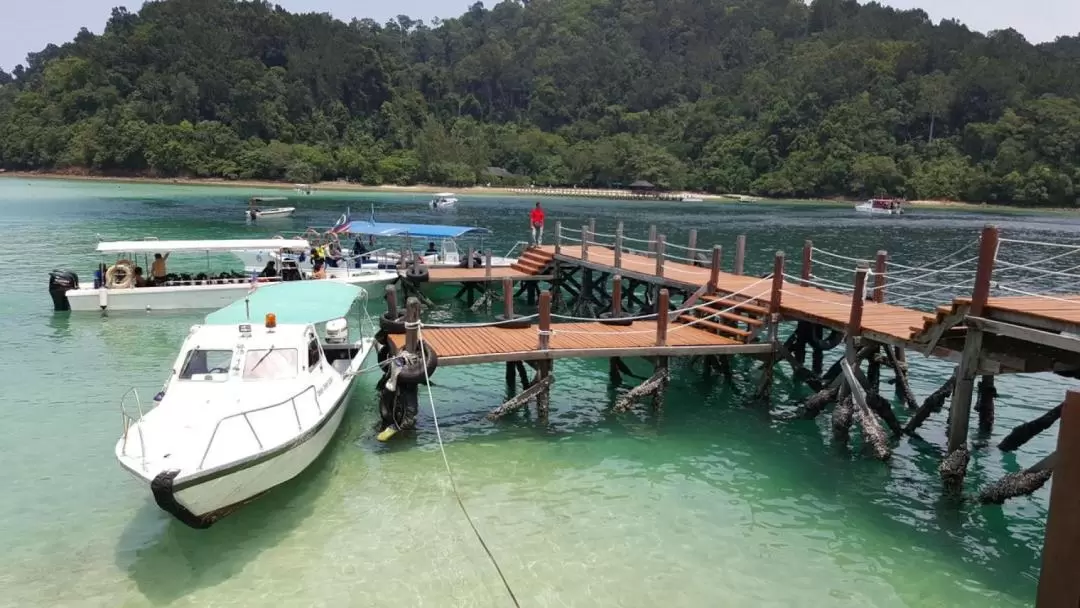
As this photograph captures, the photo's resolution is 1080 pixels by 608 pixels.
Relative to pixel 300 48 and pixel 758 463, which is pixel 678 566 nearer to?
pixel 758 463

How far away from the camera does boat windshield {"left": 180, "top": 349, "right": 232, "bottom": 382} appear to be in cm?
1320

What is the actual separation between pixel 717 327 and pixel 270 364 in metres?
10.6

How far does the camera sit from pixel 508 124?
194875 millimetres

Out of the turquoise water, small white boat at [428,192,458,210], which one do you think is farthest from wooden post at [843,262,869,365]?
small white boat at [428,192,458,210]

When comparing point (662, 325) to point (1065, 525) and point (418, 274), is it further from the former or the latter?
point (418, 274)

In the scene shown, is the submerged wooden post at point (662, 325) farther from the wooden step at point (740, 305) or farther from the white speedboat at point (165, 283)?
the white speedboat at point (165, 283)

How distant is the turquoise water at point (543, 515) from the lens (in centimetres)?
1044

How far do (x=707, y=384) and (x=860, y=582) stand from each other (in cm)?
965

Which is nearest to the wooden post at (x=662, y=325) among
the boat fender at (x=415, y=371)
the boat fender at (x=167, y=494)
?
the boat fender at (x=415, y=371)

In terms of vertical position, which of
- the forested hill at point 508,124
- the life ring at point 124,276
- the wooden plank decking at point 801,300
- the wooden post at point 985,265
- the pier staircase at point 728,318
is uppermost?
the forested hill at point 508,124

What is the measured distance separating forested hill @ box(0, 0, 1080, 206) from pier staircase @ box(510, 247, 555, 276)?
12321 cm

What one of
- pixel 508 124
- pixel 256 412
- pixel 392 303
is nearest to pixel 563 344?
pixel 392 303

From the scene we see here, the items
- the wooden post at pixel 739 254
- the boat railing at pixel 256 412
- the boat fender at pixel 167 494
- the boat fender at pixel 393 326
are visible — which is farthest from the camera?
the wooden post at pixel 739 254

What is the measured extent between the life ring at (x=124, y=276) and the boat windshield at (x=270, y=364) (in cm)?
1813
